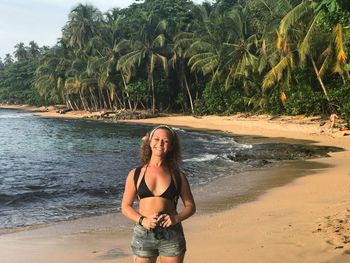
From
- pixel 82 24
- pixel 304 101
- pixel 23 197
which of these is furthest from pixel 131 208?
pixel 82 24

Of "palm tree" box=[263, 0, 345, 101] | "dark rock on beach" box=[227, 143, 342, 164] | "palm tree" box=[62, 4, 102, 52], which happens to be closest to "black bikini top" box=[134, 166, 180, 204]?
"dark rock on beach" box=[227, 143, 342, 164]

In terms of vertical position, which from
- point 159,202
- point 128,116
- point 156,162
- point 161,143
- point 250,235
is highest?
point 161,143

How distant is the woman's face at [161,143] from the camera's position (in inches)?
136

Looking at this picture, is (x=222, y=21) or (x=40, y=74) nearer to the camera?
(x=222, y=21)

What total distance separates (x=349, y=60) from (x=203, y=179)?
16.9 meters

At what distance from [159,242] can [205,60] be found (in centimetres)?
3697

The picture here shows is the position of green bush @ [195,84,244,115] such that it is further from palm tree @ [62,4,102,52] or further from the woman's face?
the woman's face

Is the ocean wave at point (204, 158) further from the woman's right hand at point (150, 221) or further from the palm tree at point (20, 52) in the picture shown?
the palm tree at point (20, 52)

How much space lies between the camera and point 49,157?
70.5 ft

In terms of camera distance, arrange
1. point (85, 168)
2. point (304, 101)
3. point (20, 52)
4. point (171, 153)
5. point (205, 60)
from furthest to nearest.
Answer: point (20, 52)
point (205, 60)
point (304, 101)
point (85, 168)
point (171, 153)

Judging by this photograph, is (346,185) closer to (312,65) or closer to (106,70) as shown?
(312,65)

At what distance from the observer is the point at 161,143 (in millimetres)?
3463

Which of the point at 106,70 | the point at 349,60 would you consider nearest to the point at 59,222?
the point at 349,60

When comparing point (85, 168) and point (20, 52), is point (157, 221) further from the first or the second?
point (20, 52)
